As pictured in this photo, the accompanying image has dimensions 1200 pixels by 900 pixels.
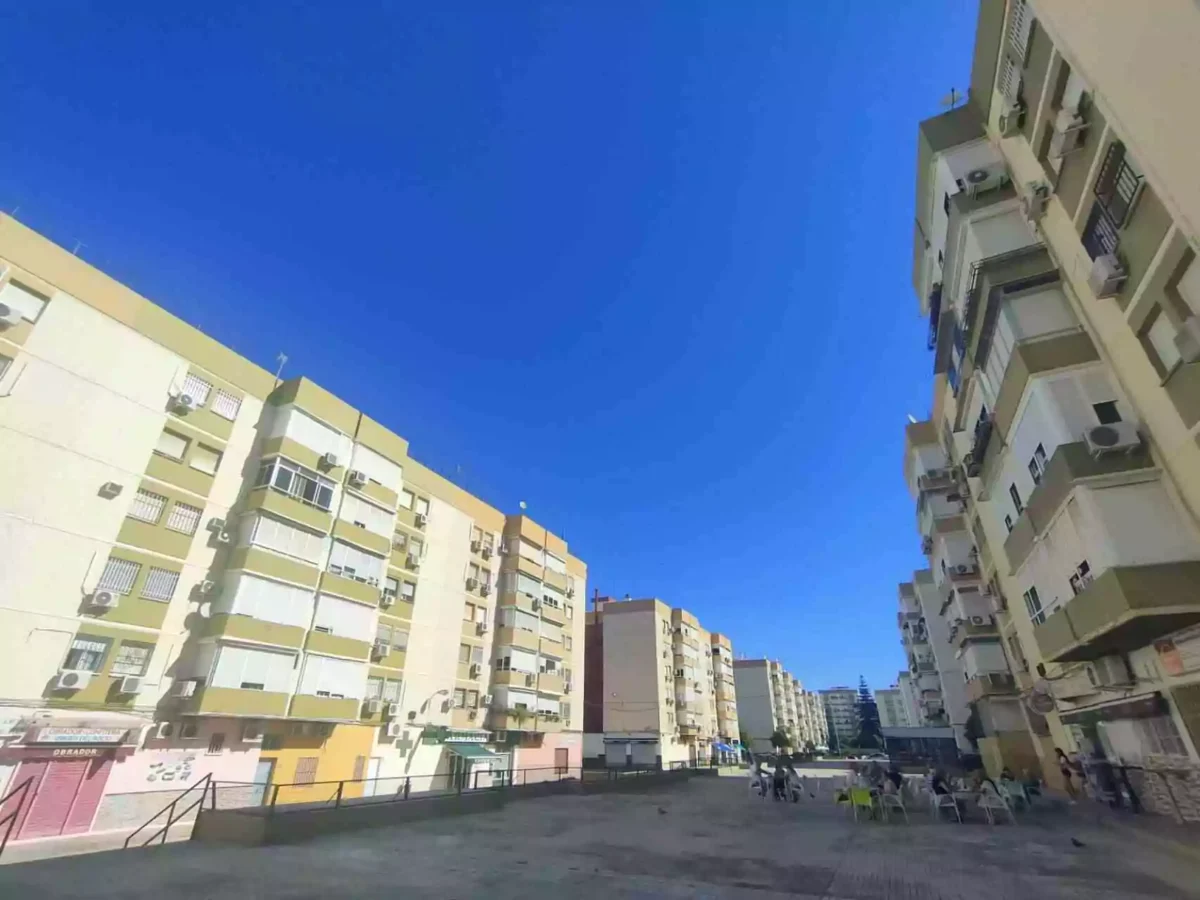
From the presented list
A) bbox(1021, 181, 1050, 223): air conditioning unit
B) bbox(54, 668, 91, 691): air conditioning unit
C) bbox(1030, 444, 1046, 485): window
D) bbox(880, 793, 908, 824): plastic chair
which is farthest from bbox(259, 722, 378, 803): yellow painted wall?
bbox(1021, 181, 1050, 223): air conditioning unit

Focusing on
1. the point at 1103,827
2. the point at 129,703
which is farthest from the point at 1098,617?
the point at 129,703

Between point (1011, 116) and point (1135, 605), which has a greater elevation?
point (1011, 116)

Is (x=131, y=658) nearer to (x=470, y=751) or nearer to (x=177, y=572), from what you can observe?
(x=177, y=572)

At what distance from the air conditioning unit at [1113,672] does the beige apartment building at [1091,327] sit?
34 mm

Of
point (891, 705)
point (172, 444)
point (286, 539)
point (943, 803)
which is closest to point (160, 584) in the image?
point (286, 539)

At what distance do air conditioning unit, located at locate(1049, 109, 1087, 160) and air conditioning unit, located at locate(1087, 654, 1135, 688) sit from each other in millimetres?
11440

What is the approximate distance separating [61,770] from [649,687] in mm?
49154

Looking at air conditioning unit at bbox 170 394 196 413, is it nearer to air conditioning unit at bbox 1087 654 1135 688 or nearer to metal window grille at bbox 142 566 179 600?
metal window grille at bbox 142 566 179 600

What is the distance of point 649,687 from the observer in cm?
5906

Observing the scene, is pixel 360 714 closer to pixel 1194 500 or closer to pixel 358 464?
pixel 358 464

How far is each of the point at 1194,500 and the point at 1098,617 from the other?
2654mm

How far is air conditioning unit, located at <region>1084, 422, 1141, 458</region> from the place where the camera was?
1101cm

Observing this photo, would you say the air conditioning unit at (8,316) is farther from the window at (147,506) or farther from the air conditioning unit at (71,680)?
the air conditioning unit at (71,680)

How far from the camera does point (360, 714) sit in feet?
86.7
